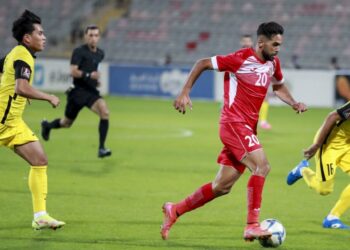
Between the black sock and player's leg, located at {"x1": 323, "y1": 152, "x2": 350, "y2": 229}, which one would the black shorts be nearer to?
the black sock

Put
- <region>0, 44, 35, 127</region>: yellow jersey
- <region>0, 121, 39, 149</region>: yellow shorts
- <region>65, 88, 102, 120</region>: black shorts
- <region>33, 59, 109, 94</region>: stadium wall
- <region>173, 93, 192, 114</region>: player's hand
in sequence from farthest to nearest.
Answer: <region>33, 59, 109, 94</region>: stadium wall, <region>65, 88, 102, 120</region>: black shorts, <region>0, 121, 39, 149</region>: yellow shorts, <region>0, 44, 35, 127</region>: yellow jersey, <region>173, 93, 192, 114</region>: player's hand

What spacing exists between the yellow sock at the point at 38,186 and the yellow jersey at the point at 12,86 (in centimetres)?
53

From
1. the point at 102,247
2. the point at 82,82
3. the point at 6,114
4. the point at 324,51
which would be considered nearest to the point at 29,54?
the point at 6,114

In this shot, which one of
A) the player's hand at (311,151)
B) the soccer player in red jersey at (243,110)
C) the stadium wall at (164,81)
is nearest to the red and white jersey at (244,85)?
the soccer player in red jersey at (243,110)

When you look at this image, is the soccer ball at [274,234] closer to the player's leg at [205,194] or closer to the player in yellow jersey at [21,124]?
the player's leg at [205,194]

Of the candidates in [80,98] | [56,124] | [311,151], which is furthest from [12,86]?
[56,124]

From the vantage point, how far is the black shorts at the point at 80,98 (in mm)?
13992

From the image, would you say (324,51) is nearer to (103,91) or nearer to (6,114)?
(103,91)

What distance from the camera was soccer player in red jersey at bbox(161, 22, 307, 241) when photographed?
749 centimetres

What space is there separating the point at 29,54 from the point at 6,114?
66cm

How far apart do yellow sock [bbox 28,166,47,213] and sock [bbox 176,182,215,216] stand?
1360mm

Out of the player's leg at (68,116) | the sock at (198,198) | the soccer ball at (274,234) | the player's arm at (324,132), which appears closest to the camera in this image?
the soccer ball at (274,234)

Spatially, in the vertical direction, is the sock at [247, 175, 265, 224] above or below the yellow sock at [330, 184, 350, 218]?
above

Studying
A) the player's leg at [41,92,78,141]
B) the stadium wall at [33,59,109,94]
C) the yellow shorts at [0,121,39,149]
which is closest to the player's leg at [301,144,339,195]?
the yellow shorts at [0,121,39,149]
